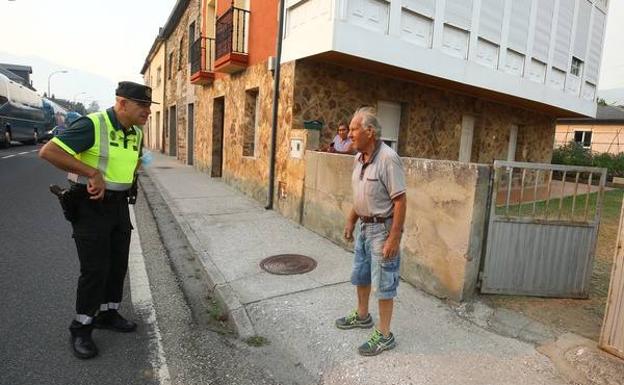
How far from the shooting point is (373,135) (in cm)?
284

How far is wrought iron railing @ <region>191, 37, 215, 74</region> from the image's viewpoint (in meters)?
12.7

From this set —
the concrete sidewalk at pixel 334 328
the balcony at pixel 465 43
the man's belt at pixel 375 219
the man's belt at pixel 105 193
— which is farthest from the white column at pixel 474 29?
the man's belt at pixel 105 193

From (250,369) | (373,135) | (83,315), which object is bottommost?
(250,369)

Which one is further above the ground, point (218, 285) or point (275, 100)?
point (275, 100)

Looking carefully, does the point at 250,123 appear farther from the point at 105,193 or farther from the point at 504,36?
the point at 105,193

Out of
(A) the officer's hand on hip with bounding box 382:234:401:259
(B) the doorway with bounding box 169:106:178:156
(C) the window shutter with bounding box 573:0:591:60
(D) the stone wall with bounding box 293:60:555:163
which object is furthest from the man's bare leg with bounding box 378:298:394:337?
(B) the doorway with bounding box 169:106:178:156

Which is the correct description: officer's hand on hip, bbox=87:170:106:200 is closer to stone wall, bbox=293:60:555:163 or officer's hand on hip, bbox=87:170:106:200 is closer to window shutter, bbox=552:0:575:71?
stone wall, bbox=293:60:555:163

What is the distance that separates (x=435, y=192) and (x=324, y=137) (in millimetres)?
3761

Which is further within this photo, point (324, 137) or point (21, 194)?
point (21, 194)

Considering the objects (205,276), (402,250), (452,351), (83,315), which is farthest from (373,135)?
(205,276)

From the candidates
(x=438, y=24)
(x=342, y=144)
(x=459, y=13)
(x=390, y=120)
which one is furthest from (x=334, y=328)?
(x=459, y=13)

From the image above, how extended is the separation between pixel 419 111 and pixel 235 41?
182 inches

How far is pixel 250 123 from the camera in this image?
9539mm

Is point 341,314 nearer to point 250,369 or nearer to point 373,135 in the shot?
point 250,369
